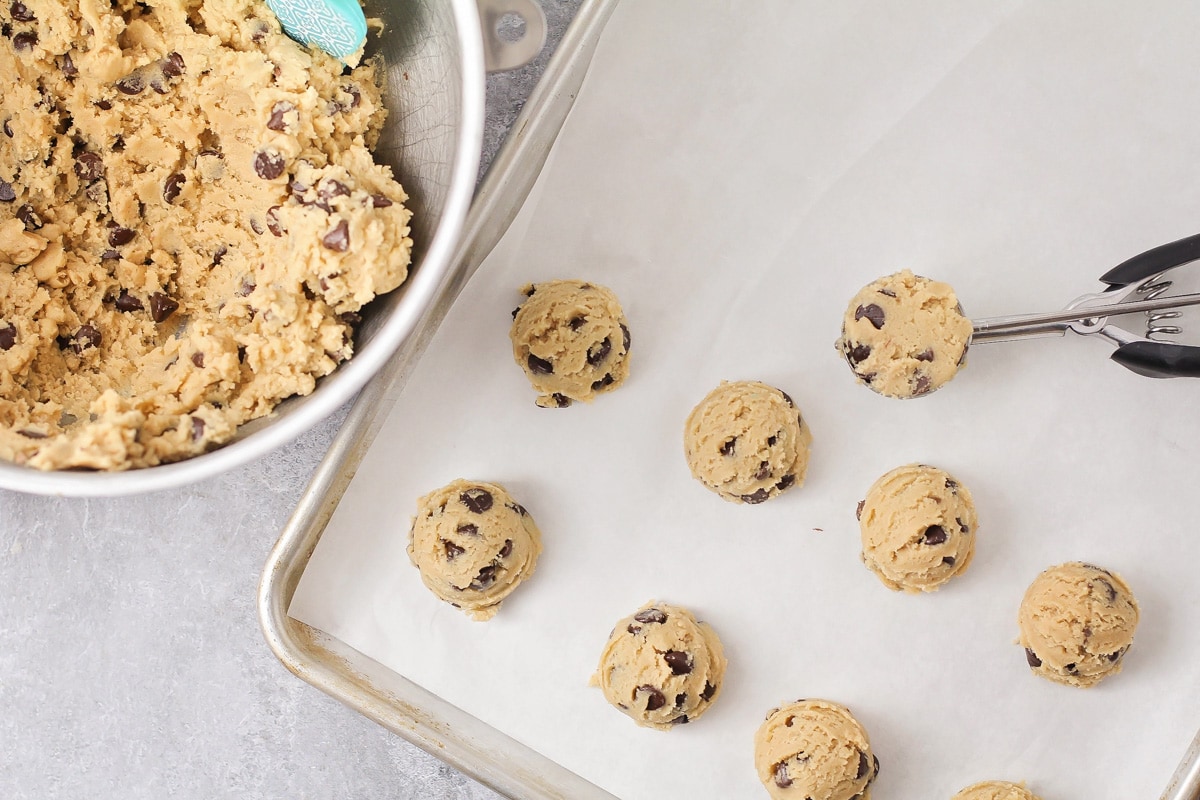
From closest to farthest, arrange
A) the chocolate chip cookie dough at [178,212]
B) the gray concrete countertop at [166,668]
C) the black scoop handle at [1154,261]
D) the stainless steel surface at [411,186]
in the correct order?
the stainless steel surface at [411,186] < the chocolate chip cookie dough at [178,212] < the black scoop handle at [1154,261] < the gray concrete countertop at [166,668]

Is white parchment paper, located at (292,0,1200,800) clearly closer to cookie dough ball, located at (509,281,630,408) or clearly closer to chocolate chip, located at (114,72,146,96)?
cookie dough ball, located at (509,281,630,408)

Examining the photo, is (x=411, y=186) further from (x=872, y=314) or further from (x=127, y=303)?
(x=872, y=314)

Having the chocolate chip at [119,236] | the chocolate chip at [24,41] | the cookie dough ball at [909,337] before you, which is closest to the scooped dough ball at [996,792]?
the cookie dough ball at [909,337]

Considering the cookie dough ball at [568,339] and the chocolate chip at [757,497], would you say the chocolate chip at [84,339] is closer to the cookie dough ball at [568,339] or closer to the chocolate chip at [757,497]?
the cookie dough ball at [568,339]

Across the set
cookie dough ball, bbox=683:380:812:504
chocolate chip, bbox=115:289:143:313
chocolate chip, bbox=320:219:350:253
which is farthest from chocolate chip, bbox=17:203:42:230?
cookie dough ball, bbox=683:380:812:504

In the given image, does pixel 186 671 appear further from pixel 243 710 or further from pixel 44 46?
pixel 44 46

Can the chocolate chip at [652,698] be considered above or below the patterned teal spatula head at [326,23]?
below

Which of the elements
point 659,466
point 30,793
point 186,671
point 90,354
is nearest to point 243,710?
point 186,671
